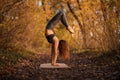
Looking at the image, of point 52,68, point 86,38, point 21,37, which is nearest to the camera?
point 52,68

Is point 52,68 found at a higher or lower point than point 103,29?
lower

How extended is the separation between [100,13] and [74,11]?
44.2ft

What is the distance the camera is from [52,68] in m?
10.2

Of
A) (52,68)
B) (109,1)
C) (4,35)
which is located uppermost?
(109,1)

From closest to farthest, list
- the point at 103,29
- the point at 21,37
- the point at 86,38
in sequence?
the point at 103,29
the point at 21,37
the point at 86,38

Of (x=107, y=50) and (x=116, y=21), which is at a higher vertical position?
(x=116, y=21)

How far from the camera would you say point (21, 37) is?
16297 mm

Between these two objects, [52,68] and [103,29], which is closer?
[52,68]

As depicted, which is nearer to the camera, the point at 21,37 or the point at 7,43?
the point at 7,43

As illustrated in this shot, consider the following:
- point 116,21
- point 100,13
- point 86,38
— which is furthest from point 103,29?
point 86,38

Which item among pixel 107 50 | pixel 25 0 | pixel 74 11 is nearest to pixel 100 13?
pixel 107 50

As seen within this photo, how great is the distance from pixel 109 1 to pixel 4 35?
14.6ft

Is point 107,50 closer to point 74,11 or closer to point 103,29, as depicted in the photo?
point 103,29

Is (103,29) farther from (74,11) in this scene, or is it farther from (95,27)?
(74,11)
